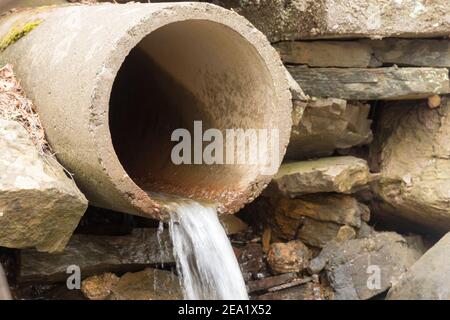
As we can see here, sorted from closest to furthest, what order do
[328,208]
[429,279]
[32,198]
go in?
1. [32,198]
2. [429,279]
3. [328,208]

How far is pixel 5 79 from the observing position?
379cm

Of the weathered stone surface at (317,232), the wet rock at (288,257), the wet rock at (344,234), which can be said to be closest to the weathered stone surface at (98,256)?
the wet rock at (288,257)

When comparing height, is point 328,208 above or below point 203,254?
below

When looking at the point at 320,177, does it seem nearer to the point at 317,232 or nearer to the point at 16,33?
the point at 317,232

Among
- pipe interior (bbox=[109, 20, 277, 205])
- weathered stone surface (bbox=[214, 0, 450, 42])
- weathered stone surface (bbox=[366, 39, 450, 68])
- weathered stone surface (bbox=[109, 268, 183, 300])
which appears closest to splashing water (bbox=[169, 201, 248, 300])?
pipe interior (bbox=[109, 20, 277, 205])

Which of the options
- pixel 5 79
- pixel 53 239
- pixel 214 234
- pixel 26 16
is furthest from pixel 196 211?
pixel 26 16

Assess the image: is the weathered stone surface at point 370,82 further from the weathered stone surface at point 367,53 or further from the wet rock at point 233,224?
the wet rock at point 233,224

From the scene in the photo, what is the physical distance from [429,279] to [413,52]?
1.96 m

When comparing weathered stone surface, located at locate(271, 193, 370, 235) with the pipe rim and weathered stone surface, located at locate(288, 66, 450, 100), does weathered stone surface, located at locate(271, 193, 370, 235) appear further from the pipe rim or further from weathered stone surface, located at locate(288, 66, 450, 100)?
the pipe rim

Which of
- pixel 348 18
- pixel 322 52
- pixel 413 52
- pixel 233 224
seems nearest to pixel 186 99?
pixel 322 52

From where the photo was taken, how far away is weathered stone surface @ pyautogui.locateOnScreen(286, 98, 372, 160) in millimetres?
4758

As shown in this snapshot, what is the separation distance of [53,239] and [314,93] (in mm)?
2440

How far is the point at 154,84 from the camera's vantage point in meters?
5.30

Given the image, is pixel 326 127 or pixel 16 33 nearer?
pixel 16 33
